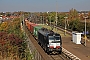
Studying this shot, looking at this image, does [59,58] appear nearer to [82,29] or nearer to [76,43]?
[76,43]

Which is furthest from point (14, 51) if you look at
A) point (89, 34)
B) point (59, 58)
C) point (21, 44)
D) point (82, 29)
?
point (82, 29)

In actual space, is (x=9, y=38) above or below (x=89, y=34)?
above

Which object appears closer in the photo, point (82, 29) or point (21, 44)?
point (21, 44)

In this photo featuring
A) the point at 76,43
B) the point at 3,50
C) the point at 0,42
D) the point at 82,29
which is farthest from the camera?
the point at 82,29

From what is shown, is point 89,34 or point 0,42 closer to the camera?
point 0,42

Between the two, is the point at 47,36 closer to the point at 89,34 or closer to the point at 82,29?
the point at 89,34

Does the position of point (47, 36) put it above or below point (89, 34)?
above

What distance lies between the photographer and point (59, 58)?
75.0 ft

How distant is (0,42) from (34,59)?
18.7 ft

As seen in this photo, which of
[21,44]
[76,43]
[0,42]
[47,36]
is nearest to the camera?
[0,42]

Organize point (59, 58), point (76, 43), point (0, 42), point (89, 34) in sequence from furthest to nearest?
point (89, 34)
point (76, 43)
point (59, 58)
point (0, 42)

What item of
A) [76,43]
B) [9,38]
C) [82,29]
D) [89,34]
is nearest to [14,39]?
[9,38]

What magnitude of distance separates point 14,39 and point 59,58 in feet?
18.2

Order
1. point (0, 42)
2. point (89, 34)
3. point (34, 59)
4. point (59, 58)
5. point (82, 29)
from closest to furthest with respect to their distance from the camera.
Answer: point (34, 59) < point (0, 42) < point (59, 58) < point (89, 34) < point (82, 29)
